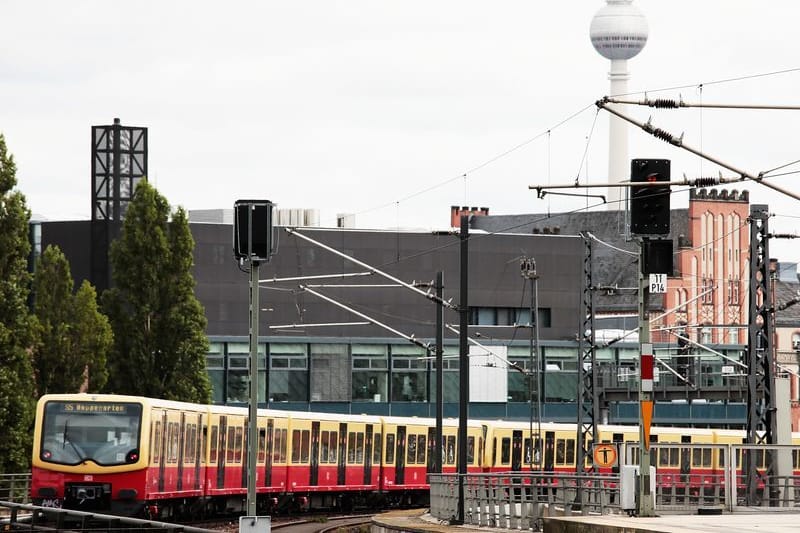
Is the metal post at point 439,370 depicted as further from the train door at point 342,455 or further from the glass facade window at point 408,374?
the glass facade window at point 408,374

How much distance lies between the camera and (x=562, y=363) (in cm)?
9662

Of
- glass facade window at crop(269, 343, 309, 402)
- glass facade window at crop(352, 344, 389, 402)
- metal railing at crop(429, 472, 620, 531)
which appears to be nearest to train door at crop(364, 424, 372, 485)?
metal railing at crop(429, 472, 620, 531)

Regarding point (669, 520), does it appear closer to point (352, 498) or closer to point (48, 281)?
point (352, 498)

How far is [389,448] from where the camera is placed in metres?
60.2

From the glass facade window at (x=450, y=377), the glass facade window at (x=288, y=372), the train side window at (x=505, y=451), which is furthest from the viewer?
the glass facade window at (x=450, y=377)

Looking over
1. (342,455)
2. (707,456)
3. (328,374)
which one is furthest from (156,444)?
(328,374)

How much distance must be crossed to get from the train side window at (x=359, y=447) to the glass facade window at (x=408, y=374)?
111 ft

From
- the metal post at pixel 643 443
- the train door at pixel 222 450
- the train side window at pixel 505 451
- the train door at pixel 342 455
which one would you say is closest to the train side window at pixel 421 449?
the train side window at pixel 505 451

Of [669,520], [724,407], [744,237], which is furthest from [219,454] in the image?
[744,237]

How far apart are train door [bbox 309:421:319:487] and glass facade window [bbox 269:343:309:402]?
34.7m

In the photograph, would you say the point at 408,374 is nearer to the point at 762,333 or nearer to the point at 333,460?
the point at 333,460

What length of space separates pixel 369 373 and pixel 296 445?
1516 inches

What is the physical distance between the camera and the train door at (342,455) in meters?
57.4

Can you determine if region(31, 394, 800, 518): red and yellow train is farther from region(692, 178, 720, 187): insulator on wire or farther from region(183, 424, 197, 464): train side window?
region(692, 178, 720, 187): insulator on wire
